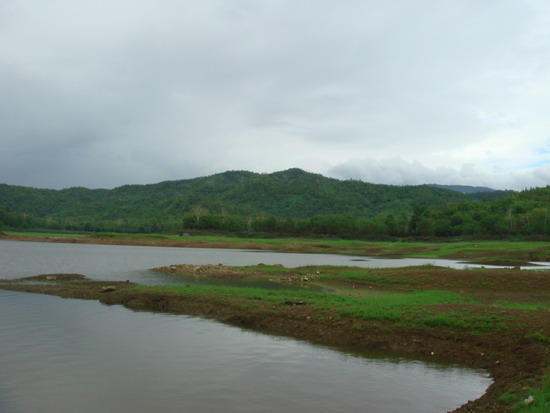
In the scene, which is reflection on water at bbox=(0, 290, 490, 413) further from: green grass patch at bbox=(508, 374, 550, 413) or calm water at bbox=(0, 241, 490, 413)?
green grass patch at bbox=(508, 374, 550, 413)

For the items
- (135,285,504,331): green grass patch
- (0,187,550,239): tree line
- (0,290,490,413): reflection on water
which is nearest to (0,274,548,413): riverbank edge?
(135,285,504,331): green grass patch

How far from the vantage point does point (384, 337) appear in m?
17.8

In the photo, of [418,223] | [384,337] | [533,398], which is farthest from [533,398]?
[418,223]

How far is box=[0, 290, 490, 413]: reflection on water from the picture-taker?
38.6 feet

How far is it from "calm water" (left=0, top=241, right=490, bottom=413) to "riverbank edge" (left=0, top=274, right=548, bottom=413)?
3.05ft

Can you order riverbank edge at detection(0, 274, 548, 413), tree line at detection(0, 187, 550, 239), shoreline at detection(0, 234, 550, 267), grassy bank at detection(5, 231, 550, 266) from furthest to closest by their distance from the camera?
tree line at detection(0, 187, 550, 239)
grassy bank at detection(5, 231, 550, 266)
shoreline at detection(0, 234, 550, 267)
riverbank edge at detection(0, 274, 548, 413)

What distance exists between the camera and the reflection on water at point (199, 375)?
11766 mm

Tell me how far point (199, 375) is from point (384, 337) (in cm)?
818

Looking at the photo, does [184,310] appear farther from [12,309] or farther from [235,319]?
[12,309]

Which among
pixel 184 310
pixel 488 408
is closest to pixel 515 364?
pixel 488 408

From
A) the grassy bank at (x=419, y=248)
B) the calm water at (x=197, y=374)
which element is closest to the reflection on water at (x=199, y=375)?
the calm water at (x=197, y=374)

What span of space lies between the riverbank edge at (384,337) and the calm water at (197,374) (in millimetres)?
931

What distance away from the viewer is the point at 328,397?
488 inches

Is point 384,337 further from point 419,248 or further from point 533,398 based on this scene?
point 419,248
